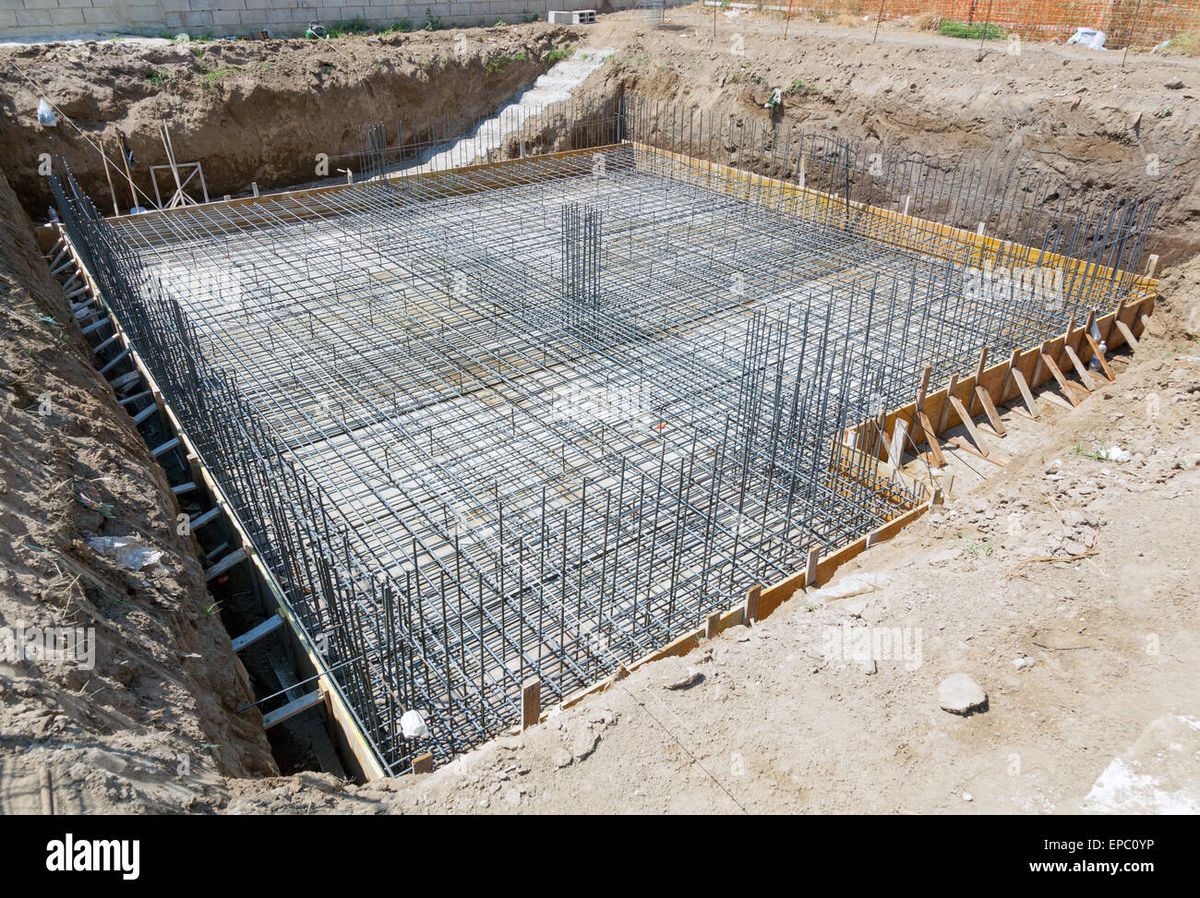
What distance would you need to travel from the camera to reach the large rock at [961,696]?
4.34 meters

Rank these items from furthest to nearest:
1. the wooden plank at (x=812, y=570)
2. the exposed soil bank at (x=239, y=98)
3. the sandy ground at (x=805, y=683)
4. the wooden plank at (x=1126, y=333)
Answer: the exposed soil bank at (x=239, y=98) < the wooden plank at (x=1126, y=333) < the wooden plank at (x=812, y=570) < the sandy ground at (x=805, y=683)

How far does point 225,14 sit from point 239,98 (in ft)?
11.1

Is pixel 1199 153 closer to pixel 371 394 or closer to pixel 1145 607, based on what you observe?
pixel 1145 607

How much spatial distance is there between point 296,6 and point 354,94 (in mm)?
3355

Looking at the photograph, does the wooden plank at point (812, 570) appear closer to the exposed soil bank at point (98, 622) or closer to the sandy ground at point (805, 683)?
the sandy ground at point (805, 683)

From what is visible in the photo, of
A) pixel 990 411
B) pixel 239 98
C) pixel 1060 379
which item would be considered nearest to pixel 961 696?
pixel 990 411

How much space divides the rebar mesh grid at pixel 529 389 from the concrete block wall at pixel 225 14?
517 centimetres

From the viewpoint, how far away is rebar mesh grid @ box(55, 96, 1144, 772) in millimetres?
5391

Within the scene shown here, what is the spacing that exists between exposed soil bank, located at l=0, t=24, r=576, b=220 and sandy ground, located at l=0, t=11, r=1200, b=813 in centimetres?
611

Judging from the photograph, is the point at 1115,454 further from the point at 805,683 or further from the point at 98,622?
the point at 98,622

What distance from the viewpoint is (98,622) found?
390cm

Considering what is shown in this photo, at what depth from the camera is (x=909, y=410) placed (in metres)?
7.82

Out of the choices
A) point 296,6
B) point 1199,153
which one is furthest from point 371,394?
point 296,6

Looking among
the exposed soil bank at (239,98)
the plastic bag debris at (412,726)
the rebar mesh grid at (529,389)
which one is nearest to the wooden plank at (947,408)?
the rebar mesh grid at (529,389)
